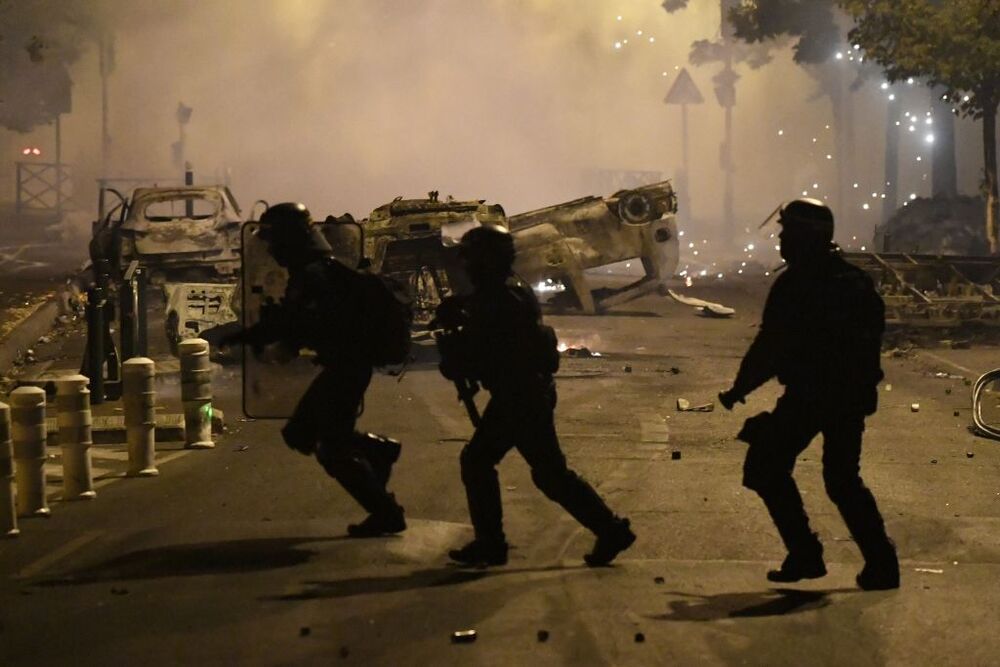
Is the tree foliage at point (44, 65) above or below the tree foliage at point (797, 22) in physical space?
above

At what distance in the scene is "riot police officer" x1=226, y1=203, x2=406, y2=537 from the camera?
22.8 feet

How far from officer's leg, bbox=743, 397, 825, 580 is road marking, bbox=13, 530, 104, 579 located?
317 cm

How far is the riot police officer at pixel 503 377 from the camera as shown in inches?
258

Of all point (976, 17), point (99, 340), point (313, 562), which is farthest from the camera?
point (976, 17)

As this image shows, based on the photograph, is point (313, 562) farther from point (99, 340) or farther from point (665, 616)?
point (99, 340)

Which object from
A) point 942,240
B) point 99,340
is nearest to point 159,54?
point 942,240

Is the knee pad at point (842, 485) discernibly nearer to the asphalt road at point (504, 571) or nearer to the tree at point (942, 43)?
the asphalt road at point (504, 571)

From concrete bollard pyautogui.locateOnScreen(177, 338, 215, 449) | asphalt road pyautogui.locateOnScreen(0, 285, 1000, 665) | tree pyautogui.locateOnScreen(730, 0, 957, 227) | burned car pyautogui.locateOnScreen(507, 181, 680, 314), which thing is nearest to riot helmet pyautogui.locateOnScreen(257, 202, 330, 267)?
asphalt road pyautogui.locateOnScreen(0, 285, 1000, 665)

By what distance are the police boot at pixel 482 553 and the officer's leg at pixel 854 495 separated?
1.46 metres

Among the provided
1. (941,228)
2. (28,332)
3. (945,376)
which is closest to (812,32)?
(941,228)

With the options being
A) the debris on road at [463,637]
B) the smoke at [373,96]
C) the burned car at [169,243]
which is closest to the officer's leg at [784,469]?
the debris on road at [463,637]

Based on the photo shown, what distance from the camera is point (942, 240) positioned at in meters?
36.4

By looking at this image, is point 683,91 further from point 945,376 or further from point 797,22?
point 945,376

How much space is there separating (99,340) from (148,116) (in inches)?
2185
